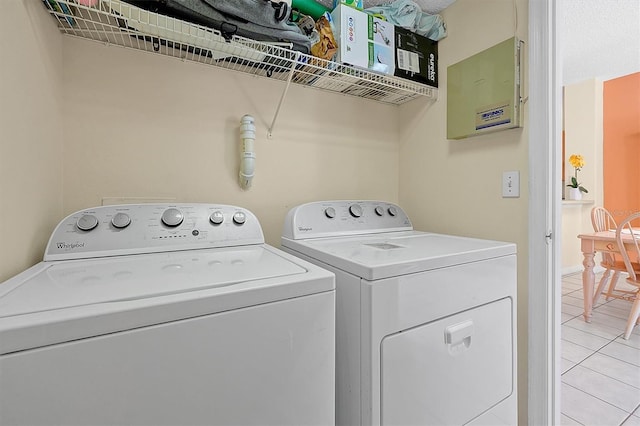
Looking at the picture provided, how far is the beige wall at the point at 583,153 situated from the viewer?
13.1 feet

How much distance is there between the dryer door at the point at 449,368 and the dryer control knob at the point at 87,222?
1.01m

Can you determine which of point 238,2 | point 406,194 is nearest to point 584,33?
point 406,194

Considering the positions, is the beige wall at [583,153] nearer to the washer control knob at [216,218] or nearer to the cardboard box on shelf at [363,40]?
the cardboard box on shelf at [363,40]

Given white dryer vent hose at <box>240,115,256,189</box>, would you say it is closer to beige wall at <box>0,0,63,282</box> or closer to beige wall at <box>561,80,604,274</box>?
beige wall at <box>0,0,63,282</box>

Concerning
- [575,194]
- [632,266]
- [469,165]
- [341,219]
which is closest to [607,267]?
[632,266]

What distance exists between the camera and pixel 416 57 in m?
1.60

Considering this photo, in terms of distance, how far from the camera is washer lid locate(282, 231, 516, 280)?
85cm

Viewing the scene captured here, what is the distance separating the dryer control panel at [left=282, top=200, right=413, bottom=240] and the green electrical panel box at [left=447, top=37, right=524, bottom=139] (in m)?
0.53

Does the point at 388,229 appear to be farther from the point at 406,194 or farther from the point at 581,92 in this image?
the point at 581,92

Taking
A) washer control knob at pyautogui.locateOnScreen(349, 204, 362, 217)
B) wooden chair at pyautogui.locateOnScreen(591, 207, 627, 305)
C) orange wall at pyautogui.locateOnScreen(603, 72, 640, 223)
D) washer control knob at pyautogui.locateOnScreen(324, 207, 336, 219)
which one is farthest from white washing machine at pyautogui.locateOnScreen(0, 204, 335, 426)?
orange wall at pyautogui.locateOnScreen(603, 72, 640, 223)

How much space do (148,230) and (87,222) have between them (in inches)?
7.1

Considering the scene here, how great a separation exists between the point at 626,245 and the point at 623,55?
7.41ft

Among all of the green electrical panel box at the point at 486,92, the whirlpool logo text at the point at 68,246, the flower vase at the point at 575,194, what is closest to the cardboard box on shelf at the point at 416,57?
the green electrical panel box at the point at 486,92

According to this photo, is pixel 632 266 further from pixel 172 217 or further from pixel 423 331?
pixel 172 217
